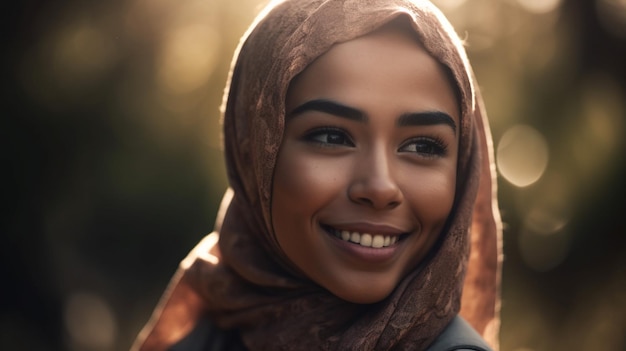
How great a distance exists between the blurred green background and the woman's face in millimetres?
2650

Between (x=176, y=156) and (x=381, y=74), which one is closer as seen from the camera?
(x=381, y=74)

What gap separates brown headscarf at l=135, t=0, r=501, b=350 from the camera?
2031 mm

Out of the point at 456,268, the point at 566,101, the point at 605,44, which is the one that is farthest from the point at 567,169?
the point at 456,268

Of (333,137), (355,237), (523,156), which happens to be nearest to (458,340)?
(355,237)

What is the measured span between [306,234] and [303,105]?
0.33 m

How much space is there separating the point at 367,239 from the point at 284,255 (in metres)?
0.32

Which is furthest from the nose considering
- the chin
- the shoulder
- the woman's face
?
the shoulder

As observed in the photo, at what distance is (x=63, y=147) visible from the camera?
593cm

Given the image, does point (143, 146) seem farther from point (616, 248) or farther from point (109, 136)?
point (616, 248)

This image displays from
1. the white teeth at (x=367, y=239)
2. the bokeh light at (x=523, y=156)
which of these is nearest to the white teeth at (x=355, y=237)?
the white teeth at (x=367, y=239)

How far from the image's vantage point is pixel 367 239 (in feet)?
6.59

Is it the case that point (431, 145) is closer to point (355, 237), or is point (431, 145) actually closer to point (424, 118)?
point (424, 118)

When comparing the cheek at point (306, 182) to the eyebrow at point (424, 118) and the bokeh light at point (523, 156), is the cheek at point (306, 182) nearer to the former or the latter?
the eyebrow at point (424, 118)

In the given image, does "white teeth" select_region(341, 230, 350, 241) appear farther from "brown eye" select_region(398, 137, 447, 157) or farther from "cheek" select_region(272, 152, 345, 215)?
"brown eye" select_region(398, 137, 447, 157)
